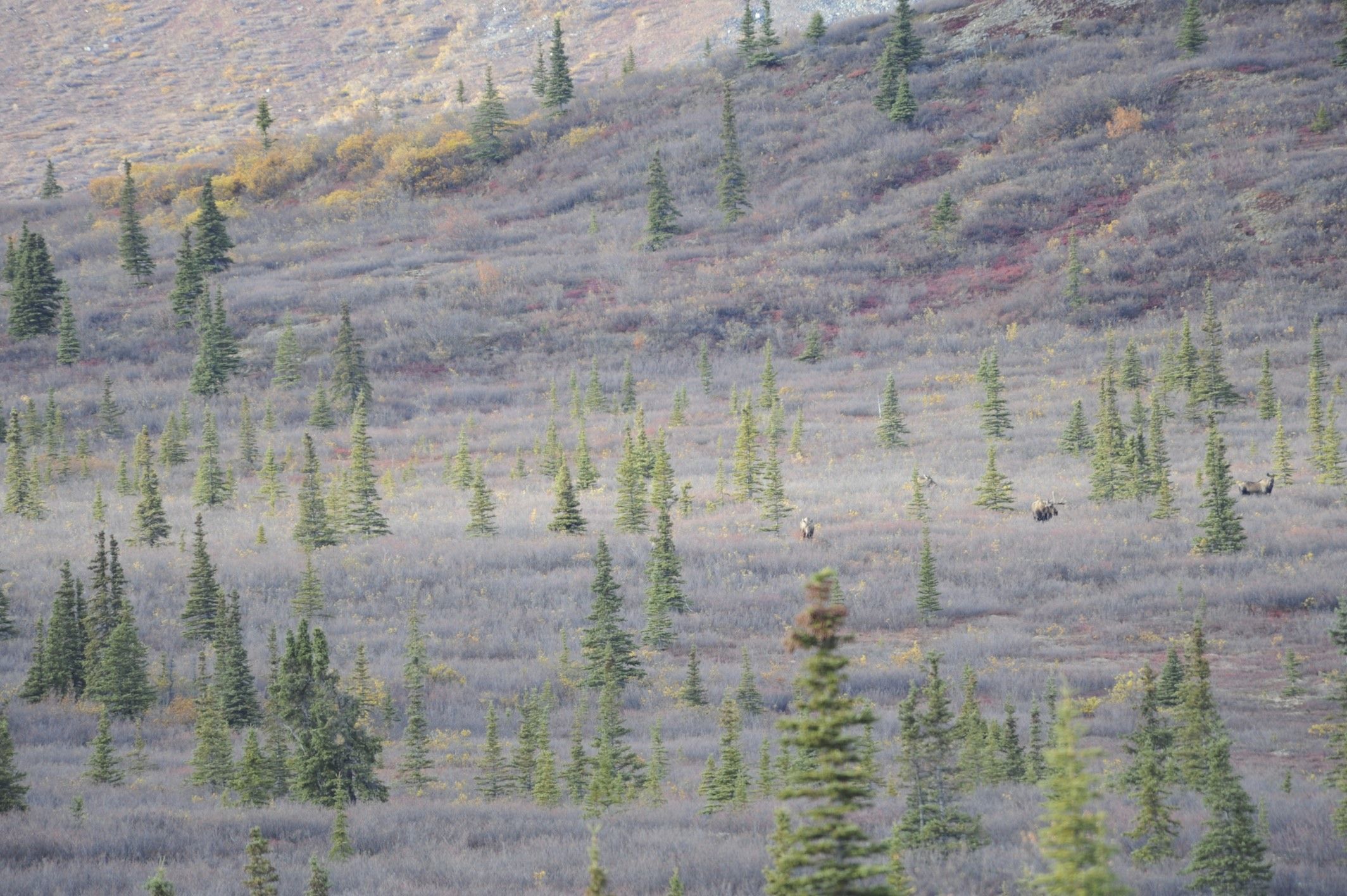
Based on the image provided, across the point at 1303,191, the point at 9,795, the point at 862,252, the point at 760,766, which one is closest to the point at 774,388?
the point at 862,252

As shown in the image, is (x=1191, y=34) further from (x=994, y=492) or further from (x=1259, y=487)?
(x=994, y=492)

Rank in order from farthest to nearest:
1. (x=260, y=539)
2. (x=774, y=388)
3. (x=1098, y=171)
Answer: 1. (x=1098, y=171)
2. (x=774, y=388)
3. (x=260, y=539)

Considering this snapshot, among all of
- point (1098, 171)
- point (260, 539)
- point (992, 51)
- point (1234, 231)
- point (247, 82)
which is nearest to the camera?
point (260, 539)

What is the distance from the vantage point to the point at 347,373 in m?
46.7

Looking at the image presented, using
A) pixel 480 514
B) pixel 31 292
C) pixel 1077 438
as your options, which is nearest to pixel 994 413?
pixel 1077 438

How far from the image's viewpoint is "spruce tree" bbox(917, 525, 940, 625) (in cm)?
1917

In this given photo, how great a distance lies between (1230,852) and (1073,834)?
146 inches

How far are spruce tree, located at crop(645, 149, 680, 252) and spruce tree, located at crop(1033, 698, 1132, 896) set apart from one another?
58951 millimetres

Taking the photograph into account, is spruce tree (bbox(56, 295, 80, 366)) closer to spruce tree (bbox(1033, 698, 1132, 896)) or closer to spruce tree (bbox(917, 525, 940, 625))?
spruce tree (bbox(917, 525, 940, 625))

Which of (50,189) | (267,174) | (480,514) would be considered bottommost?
(480,514)

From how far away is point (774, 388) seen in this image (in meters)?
42.5

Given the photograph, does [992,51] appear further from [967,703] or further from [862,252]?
[967,703]

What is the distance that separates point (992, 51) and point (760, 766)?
234 feet

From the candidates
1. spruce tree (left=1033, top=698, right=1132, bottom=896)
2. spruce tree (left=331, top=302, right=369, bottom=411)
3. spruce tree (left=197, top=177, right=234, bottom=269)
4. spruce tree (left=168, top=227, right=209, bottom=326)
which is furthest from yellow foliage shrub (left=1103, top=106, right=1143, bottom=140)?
spruce tree (left=1033, top=698, right=1132, bottom=896)
